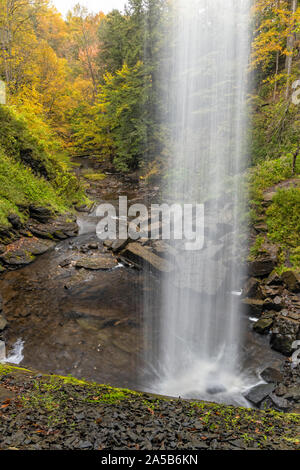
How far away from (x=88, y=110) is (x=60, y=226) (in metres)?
17.1

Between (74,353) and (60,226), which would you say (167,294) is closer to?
(74,353)

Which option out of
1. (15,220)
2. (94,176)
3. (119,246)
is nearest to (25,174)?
(15,220)

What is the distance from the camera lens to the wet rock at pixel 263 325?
741 cm

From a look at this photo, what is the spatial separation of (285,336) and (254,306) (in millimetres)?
1485

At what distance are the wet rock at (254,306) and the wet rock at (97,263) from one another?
17.8 feet

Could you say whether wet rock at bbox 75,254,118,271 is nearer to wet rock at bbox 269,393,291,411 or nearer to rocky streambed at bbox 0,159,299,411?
rocky streambed at bbox 0,159,299,411

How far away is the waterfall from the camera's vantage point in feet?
22.9

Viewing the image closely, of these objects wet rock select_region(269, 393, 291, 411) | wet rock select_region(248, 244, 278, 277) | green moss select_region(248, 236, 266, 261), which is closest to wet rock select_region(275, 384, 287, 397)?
wet rock select_region(269, 393, 291, 411)

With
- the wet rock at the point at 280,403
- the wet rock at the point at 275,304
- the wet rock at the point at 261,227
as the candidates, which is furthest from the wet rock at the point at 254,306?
the wet rock at the point at 261,227

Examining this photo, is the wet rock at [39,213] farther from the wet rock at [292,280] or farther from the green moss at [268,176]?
the wet rock at [292,280]

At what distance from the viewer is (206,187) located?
1608 cm

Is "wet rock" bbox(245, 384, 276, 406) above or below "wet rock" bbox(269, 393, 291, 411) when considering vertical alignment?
below

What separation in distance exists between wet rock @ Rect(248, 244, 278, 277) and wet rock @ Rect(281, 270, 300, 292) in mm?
711

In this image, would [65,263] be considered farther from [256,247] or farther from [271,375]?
[271,375]
